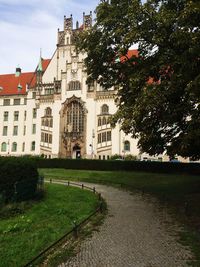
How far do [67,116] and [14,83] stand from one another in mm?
20634

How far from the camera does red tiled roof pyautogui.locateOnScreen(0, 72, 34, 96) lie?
7301 centimetres

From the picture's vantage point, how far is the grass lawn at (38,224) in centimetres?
1022

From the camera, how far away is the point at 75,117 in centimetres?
6181

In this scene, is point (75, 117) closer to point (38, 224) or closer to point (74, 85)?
point (74, 85)

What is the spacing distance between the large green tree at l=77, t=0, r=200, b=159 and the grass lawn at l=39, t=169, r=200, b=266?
3.23 metres

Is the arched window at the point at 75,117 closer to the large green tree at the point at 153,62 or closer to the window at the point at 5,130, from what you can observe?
the window at the point at 5,130

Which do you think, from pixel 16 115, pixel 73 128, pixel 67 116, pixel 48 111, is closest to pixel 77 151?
pixel 73 128

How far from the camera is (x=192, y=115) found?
15.4 meters

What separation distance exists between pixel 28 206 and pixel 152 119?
7689 mm

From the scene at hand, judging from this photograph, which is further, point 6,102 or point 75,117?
point 6,102

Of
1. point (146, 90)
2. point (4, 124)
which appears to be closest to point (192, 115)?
point (146, 90)

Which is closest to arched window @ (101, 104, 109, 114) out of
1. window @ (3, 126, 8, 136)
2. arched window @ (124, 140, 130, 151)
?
arched window @ (124, 140, 130, 151)

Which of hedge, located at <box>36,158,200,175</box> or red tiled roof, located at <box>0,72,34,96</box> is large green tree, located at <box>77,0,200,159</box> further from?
red tiled roof, located at <box>0,72,34,96</box>

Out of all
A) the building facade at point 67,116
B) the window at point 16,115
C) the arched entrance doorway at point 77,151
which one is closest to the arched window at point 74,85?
the building facade at point 67,116
